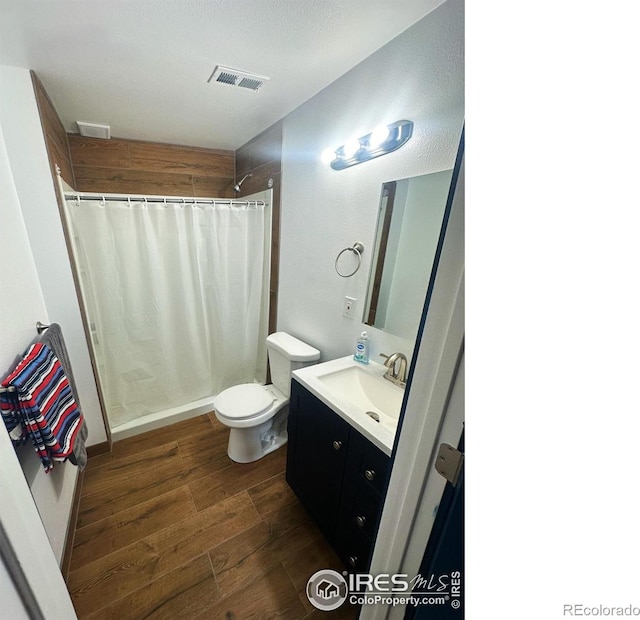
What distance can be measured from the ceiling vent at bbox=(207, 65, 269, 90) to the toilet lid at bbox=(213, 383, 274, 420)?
1828 millimetres

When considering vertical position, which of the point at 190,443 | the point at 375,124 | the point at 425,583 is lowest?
the point at 190,443

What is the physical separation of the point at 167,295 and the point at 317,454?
1.63m

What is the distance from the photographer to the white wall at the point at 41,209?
4.17ft

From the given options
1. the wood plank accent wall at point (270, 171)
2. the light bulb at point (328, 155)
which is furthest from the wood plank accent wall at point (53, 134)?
the light bulb at point (328, 155)

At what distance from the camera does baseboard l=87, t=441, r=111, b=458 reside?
1.83 meters

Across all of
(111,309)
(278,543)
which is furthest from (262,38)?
(278,543)

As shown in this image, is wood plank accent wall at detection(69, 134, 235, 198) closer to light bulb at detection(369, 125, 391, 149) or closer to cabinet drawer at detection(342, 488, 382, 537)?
light bulb at detection(369, 125, 391, 149)

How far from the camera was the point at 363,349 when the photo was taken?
56.8 inches

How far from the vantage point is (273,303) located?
2.28 meters

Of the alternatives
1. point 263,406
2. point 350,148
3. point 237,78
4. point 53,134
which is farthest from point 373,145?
point 53,134

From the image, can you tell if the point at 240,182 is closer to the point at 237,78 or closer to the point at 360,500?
the point at 237,78

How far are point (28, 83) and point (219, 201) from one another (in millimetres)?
1039

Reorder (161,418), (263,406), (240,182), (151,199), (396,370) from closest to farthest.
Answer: (396,370), (263,406), (151,199), (161,418), (240,182)

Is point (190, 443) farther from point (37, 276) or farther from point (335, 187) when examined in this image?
point (335, 187)
